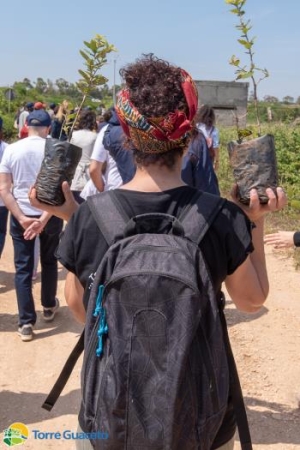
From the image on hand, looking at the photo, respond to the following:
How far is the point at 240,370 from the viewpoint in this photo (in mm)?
4480

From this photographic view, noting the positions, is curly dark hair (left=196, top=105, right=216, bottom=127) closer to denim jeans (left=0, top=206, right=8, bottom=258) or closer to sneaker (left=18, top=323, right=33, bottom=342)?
denim jeans (left=0, top=206, right=8, bottom=258)

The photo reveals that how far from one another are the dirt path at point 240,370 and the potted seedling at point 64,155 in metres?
2.06

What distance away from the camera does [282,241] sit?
146 inches

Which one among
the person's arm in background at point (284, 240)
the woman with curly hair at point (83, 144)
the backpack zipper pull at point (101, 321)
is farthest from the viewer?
the woman with curly hair at point (83, 144)

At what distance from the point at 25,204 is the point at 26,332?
3.85 feet

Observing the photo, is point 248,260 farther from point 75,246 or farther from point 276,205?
point 75,246

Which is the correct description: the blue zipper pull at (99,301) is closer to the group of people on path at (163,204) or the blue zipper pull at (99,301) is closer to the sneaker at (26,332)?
the group of people on path at (163,204)

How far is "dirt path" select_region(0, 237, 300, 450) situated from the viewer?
3.72 meters

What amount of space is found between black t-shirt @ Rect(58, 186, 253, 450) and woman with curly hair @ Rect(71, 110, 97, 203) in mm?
4208

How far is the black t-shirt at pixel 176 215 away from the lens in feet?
5.65

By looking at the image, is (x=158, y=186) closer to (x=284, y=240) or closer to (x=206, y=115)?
(x=284, y=240)

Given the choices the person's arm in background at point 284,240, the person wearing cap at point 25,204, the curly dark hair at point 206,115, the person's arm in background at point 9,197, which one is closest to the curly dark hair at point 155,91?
the person's arm in background at point 284,240

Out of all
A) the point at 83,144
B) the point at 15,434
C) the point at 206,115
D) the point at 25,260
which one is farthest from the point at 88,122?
the point at 15,434

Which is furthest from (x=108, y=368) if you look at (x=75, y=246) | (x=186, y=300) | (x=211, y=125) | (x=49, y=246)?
(x=211, y=125)
